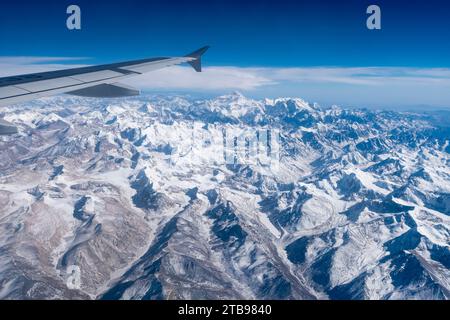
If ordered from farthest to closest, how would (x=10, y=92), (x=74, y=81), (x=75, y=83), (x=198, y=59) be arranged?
(x=198, y=59)
(x=74, y=81)
(x=75, y=83)
(x=10, y=92)

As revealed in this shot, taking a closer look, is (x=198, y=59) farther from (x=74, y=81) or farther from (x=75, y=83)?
(x=75, y=83)

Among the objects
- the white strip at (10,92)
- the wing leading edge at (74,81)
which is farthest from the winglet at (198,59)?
the white strip at (10,92)

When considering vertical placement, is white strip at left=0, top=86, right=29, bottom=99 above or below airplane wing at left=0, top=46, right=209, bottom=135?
below

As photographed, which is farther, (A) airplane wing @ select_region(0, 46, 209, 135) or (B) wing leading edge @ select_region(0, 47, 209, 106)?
(B) wing leading edge @ select_region(0, 47, 209, 106)

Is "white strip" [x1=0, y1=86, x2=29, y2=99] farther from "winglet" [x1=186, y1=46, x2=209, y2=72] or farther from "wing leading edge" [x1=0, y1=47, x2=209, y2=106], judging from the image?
"winglet" [x1=186, y1=46, x2=209, y2=72]

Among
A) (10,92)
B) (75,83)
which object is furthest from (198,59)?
(10,92)

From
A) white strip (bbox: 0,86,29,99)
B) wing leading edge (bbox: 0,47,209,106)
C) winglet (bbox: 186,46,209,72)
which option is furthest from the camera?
winglet (bbox: 186,46,209,72)

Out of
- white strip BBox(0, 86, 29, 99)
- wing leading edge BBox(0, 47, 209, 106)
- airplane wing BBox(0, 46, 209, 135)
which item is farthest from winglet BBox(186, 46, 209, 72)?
white strip BBox(0, 86, 29, 99)

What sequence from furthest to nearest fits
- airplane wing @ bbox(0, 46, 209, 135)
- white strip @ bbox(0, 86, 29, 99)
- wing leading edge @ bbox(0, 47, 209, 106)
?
wing leading edge @ bbox(0, 47, 209, 106) < airplane wing @ bbox(0, 46, 209, 135) < white strip @ bbox(0, 86, 29, 99)
